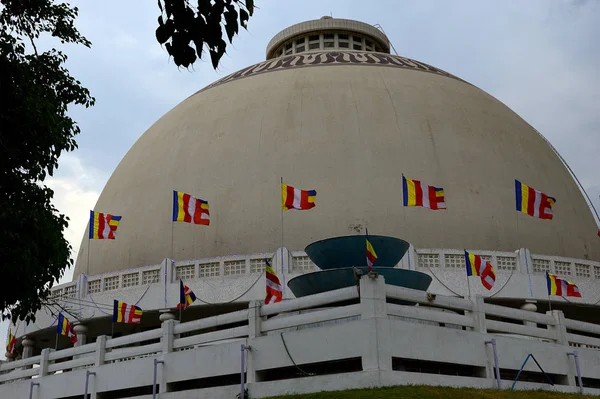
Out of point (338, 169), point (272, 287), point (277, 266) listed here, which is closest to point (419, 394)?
point (272, 287)

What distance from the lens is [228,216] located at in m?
26.9

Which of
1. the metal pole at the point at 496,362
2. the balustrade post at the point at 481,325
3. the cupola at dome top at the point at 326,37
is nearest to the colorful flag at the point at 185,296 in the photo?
the balustrade post at the point at 481,325

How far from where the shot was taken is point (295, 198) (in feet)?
79.6

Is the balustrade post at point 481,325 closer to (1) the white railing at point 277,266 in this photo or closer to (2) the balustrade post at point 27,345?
(1) the white railing at point 277,266

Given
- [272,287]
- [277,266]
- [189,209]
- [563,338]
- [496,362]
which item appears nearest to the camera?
[496,362]

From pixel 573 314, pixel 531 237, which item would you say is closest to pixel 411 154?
pixel 531 237

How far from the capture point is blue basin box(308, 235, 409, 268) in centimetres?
1984

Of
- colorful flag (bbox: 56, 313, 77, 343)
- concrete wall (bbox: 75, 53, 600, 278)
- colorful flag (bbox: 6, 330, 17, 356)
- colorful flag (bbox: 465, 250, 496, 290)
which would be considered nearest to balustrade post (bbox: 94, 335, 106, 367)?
colorful flag (bbox: 56, 313, 77, 343)

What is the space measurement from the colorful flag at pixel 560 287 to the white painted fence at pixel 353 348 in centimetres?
207

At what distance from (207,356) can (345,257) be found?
4.01 meters

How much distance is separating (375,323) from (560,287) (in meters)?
9.65

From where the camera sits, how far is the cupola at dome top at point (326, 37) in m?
37.5

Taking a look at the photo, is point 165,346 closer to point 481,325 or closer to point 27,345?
point 481,325

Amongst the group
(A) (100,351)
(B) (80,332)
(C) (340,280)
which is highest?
(B) (80,332)
